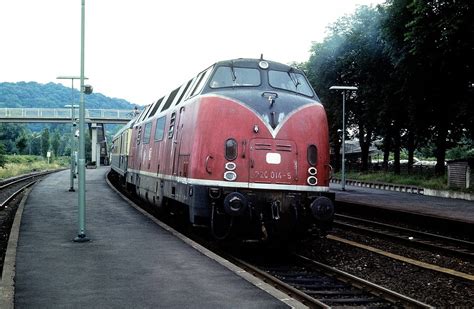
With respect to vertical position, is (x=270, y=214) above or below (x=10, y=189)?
above

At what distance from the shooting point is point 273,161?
10438 millimetres

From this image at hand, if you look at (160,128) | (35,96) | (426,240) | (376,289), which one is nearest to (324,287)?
(376,289)

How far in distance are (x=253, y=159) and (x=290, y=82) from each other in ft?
7.60

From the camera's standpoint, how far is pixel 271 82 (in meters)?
11.5

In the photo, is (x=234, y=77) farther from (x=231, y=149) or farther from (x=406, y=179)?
(x=406, y=179)

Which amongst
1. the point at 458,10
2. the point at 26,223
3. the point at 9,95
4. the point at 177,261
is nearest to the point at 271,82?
the point at 177,261

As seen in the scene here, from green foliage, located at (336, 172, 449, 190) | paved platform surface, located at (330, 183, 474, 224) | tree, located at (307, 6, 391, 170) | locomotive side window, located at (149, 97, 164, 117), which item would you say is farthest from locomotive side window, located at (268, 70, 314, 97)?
tree, located at (307, 6, 391, 170)

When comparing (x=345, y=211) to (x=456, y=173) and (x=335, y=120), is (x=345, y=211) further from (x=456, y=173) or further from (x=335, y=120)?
(x=335, y=120)

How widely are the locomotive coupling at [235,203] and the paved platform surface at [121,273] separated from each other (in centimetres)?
96

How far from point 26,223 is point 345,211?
13.0m

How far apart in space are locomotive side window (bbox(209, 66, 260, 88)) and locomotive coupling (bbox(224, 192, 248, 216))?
2.41 m

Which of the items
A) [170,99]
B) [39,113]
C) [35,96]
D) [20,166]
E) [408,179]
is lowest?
[408,179]

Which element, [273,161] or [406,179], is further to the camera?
[406,179]

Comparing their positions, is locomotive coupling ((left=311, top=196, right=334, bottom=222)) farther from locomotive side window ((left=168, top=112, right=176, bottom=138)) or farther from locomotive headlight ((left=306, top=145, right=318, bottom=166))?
locomotive side window ((left=168, top=112, right=176, bottom=138))
